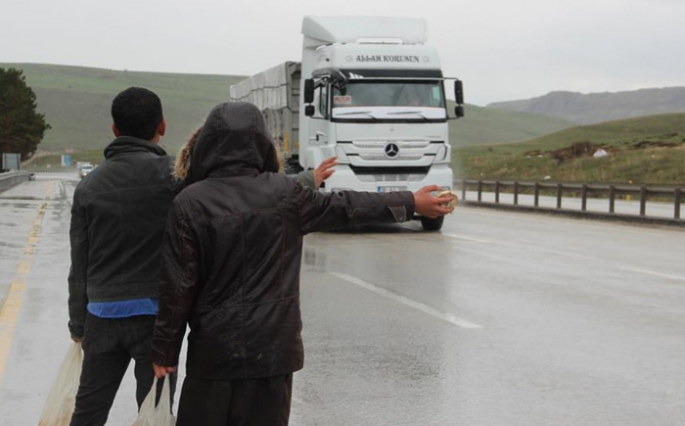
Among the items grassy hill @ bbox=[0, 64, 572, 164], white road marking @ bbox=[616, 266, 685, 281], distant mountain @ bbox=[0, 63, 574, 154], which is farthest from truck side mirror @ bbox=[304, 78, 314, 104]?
distant mountain @ bbox=[0, 63, 574, 154]

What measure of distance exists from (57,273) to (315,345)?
6.10m

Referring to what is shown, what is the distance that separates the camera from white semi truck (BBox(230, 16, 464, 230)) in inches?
797

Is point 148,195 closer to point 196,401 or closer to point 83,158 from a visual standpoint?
point 196,401

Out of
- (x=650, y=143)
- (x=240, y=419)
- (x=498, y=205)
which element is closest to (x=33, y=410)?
(x=240, y=419)

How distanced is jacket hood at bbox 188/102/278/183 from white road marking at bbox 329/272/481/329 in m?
6.19

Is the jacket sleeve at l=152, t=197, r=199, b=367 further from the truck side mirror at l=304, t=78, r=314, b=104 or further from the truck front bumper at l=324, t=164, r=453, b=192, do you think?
the truck side mirror at l=304, t=78, r=314, b=104

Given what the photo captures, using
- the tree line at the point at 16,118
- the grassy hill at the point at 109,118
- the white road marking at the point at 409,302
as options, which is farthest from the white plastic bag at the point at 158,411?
the grassy hill at the point at 109,118

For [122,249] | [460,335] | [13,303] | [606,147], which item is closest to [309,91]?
[13,303]

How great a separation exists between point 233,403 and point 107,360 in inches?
34.8

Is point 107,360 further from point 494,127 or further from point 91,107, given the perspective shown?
point 494,127

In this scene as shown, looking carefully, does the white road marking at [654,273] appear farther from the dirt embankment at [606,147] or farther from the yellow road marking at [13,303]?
the dirt embankment at [606,147]

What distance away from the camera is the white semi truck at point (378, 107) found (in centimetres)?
2025

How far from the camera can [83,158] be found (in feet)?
439

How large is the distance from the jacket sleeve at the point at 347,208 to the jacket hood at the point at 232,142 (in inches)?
8.6
